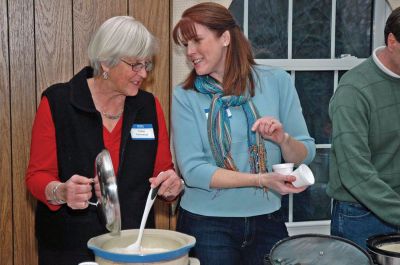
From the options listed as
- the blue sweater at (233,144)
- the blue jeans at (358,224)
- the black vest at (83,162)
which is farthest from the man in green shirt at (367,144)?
the black vest at (83,162)

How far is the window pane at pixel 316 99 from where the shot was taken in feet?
10.2

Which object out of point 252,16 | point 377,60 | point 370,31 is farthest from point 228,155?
point 370,31

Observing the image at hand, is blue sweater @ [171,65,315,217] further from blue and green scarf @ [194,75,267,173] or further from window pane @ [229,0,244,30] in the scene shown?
window pane @ [229,0,244,30]

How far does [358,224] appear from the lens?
85.7 inches

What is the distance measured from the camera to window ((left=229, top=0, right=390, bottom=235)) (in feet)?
9.82

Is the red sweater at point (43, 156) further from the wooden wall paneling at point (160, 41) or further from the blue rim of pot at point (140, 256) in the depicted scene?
the wooden wall paneling at point (160, 41)

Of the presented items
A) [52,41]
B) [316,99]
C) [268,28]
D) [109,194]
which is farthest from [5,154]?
[316,99]

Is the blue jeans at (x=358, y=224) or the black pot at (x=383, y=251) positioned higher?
the black pot at (x=383, y=251)

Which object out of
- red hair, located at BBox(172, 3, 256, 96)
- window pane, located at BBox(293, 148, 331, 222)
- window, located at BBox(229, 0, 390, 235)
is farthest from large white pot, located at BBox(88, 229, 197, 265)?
window pane, located at BBox(293, 148, 331, 222)

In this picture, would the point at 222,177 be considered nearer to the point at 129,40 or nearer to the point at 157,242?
the point at 157,242

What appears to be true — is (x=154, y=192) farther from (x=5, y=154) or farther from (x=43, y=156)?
(x=5, y=154)

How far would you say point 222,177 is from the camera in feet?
6.28

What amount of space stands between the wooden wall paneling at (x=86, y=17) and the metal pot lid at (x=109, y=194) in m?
1.13

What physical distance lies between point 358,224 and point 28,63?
58.2 inches
